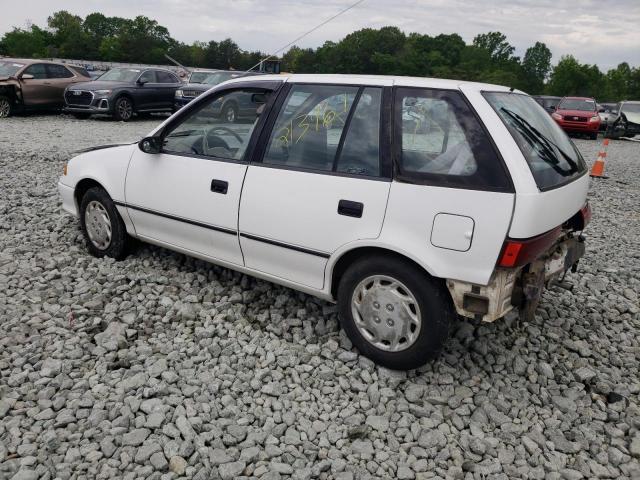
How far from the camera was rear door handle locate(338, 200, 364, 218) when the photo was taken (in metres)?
3.27

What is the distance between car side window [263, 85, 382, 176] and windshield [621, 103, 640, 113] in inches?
863

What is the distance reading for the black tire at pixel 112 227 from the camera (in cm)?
471

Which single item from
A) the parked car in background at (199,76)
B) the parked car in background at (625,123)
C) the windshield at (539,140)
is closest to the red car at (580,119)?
the parked car in background at (625,123)

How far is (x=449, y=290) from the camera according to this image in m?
3.12

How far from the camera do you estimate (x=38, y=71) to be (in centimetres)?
1577

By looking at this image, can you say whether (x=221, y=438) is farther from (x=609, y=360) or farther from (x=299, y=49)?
(x=299, y=49)

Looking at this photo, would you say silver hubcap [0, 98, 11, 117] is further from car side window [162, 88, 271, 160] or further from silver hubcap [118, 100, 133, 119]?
car side window [162, 88, 271, 160]

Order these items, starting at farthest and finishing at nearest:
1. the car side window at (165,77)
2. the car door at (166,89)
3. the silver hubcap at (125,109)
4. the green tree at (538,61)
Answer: the green tree at (538,61) < the car side window at (165,77) < the car door at (166,89) < the silver hubcap at (125,109)

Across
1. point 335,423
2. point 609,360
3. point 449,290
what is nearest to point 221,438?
point 335,423

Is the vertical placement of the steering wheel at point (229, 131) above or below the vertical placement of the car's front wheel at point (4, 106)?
above

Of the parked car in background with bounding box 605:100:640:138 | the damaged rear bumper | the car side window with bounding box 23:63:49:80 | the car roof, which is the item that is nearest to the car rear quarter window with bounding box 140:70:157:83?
the car side window with bounding box 23:63:49:80

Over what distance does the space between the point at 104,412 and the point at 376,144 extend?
219cm

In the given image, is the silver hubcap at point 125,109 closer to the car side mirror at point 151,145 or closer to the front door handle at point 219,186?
the car side mirror at point 151,145

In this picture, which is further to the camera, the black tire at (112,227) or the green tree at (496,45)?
the green tree at (496,45)
